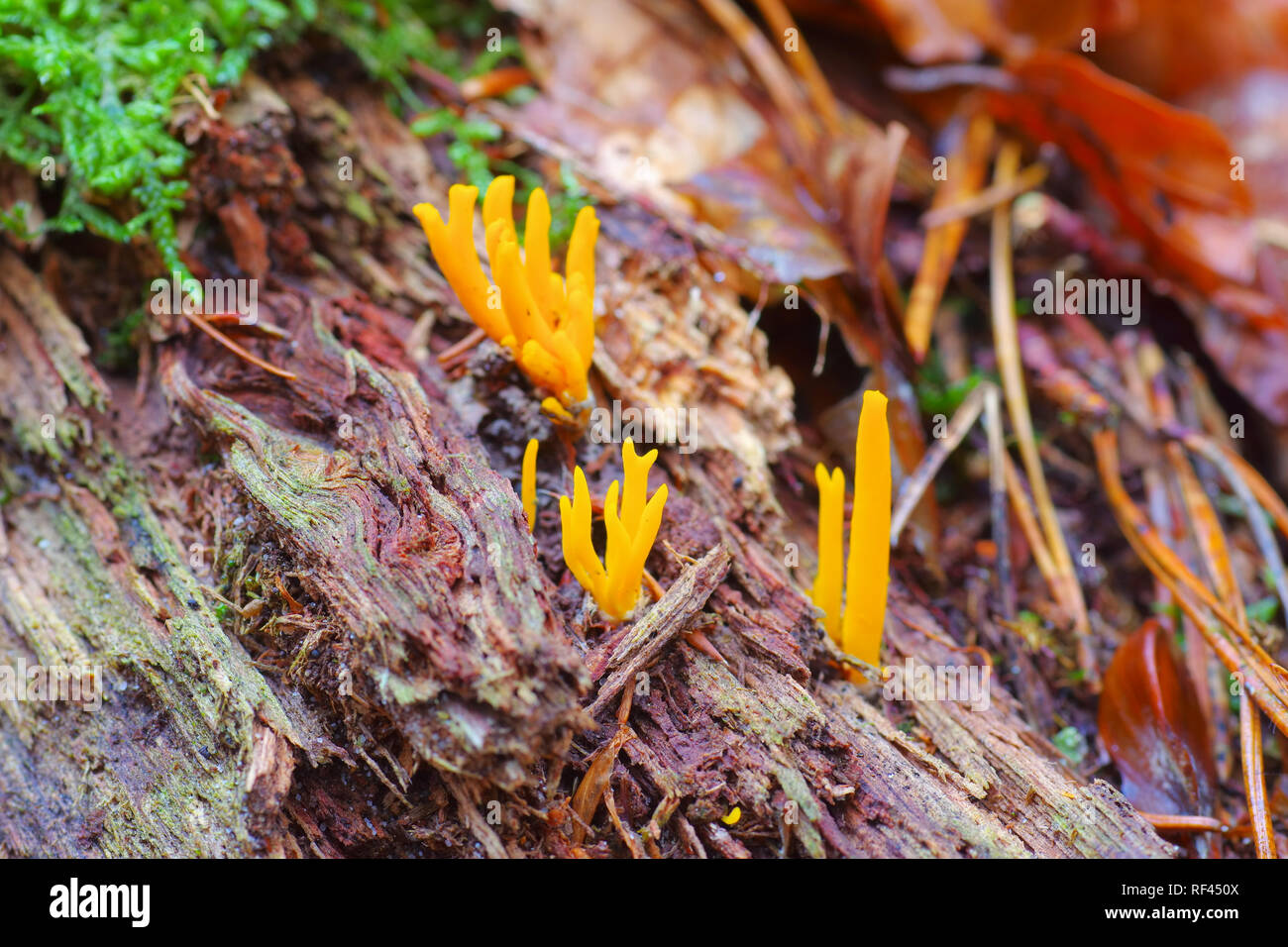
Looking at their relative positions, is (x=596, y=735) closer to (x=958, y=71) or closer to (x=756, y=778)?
(x=756, y=778)

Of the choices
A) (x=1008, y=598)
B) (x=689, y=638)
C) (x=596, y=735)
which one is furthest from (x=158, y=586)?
(x=1008, y=598)

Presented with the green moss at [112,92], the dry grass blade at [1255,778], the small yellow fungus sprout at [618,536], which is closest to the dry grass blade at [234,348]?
the green moss at [112,92]

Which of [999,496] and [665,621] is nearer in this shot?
[665,621]

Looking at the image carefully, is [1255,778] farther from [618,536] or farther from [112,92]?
[112,92]

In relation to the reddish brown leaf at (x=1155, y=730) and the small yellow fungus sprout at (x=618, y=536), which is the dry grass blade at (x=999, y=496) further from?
the small yellow fungus sprout at (x=618, y=536)

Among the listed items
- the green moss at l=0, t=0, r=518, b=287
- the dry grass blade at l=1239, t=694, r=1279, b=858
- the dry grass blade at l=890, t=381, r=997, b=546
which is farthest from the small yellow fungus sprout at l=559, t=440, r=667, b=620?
the dry grass blade at l=1239, t=694, r=1279, b=858

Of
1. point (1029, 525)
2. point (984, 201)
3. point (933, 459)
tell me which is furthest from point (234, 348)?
point (984, 201)

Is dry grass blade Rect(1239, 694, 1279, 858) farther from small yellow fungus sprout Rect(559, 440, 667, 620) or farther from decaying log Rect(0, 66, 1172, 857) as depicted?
small yellow fungus sprout Rect(559, 440, 667, 620)
